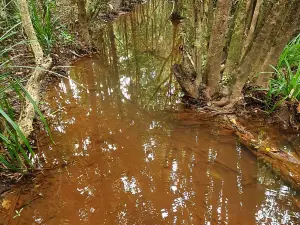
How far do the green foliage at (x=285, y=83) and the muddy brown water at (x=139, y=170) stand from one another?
0.90 metres

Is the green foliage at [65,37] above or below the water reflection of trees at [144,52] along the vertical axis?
above

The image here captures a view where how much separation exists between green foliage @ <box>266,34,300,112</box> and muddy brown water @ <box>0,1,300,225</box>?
90 cm

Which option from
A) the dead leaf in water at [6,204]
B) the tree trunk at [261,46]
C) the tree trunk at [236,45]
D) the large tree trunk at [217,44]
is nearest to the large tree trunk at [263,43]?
the tree trunk at [261,46]

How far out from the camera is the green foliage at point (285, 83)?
128 inches

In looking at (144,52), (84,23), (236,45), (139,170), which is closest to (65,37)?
(84,23)

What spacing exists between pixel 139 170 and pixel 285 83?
7.51 ft

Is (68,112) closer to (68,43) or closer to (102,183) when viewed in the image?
(102,183)

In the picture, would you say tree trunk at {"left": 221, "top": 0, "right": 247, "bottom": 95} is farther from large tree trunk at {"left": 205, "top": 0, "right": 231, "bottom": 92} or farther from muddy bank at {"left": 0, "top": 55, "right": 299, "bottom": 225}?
muddy bank at {"left": 0, "top": 55, "right": 299, "bottom": 225}

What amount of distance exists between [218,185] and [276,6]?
2.10m

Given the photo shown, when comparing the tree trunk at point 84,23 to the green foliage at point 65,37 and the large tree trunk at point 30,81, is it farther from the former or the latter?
the large tree trunk at point 30,81

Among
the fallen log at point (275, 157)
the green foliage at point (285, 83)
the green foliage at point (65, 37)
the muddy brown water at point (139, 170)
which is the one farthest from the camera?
Answer: the green foliage at point (65, 37)

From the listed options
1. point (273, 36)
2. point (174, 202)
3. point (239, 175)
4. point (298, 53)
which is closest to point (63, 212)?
point (174, 202)

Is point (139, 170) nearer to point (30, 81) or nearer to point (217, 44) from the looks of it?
point (30, 81)

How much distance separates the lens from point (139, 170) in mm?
2674
